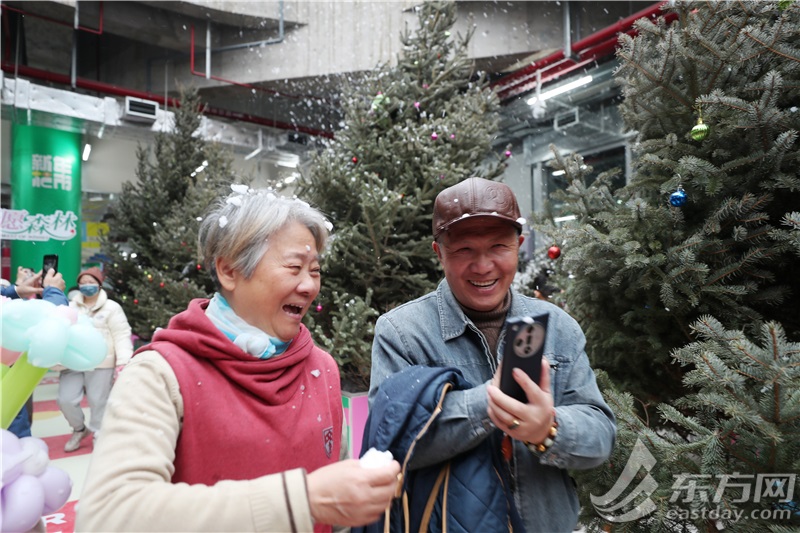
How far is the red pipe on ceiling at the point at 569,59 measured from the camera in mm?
6621

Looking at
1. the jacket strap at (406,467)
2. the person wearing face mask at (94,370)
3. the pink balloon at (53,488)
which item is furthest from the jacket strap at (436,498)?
the person wearing face mask at (94,370)

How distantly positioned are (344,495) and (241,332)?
0.52 meters

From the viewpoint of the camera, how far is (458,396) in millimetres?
1185

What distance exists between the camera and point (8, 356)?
0.94m

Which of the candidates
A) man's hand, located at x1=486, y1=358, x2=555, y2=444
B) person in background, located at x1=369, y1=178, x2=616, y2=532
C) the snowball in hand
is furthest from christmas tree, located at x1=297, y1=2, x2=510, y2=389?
the snowball in hand

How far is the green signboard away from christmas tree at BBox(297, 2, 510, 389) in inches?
317

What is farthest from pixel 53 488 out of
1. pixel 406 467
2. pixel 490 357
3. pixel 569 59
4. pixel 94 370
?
pixel 569 59

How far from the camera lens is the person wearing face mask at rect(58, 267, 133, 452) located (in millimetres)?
5168

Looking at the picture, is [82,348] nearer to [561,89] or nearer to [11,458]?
[11,458]

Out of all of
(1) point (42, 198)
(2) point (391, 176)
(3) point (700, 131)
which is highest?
(1) point (42, 198)

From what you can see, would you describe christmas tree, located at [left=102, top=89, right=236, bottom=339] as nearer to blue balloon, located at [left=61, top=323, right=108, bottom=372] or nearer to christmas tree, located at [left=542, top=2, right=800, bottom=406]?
christmas tree, located at [left=542, top=2, right=800, bottom=406]

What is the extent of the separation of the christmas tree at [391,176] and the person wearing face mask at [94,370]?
8.86 ft

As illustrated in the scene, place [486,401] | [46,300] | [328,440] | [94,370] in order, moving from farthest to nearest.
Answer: [94,370] → [46,300] → [328,440] → [486,401]

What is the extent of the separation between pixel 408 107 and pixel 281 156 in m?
8.51
